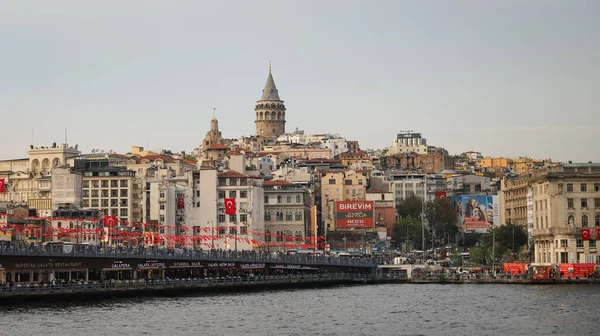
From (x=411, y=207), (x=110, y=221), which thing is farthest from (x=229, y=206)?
(x=411, y=207)

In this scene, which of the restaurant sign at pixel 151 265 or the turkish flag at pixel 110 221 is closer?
the restaurant sign at pixel 151 265

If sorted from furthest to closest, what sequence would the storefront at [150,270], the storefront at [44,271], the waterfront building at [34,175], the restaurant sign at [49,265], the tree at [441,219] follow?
the tree at [441,219]
the waterfront building at [34,175]
the storefront at [150,270]
the storefront at [44,271]
the restaurant sign at [49,265]

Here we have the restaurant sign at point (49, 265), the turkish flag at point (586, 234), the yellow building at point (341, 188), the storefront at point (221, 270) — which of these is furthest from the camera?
the yellow building at point (341, 188)

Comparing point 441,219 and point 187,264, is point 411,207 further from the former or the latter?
point 187,264

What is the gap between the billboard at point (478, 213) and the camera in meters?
170

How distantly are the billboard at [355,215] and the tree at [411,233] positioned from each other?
358 centimetres

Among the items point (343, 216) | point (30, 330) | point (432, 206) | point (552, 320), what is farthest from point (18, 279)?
point (432, 206)

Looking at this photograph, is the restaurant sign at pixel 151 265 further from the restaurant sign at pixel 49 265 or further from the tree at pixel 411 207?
the tree at pixel 411 207

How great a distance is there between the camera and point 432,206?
17350 centimetres

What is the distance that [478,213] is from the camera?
172375 millimetres

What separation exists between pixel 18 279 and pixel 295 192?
203 feet

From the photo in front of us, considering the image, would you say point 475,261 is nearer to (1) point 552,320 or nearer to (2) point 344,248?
(2) point 344,248

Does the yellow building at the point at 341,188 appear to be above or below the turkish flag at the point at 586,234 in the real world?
above

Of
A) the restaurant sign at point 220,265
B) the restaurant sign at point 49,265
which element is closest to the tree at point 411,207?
the restaurant sign at point 220,265
